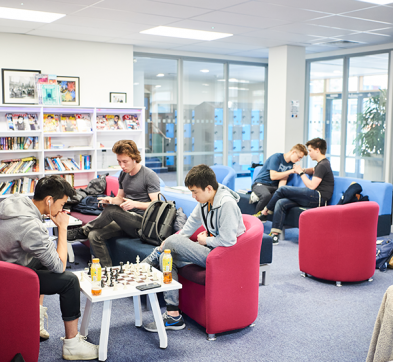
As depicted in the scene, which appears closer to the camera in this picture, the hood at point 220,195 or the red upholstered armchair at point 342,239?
the hood at point 220,195

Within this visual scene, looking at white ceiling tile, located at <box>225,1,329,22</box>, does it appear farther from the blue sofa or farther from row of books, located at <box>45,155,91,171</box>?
row of books, located at <box>45,155,91,171</box>

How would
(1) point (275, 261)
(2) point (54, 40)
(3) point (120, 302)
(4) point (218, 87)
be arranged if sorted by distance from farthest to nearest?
(4) point (218, 87)
(2) point (54, 40)
(1) point (275, 261)
(3) point (120, 302)

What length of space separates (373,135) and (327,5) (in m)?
3.98

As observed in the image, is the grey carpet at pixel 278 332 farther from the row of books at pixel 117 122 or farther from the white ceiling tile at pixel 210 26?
the row of books at pixel 117 122

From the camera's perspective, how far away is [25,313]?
8.08 ft

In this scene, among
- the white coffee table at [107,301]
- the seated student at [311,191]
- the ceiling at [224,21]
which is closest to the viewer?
the white coffee table at [107,301]

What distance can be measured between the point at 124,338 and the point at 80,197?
3165mm

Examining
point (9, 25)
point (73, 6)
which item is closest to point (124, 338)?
point (73, 6)

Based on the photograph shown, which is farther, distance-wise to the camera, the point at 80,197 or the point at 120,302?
the point at 80,197

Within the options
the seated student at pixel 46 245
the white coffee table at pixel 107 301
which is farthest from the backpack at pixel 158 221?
the seated student at pixel 46 245

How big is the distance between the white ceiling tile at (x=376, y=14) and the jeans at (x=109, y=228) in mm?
3777

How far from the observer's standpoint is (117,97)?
7.79m

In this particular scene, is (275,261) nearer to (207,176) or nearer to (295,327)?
(295,327)

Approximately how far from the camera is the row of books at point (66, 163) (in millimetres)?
6957
